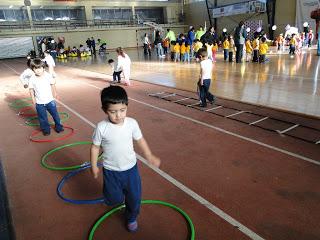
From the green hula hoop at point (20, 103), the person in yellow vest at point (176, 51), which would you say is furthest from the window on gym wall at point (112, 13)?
the green hula hoop at point (20, 103)

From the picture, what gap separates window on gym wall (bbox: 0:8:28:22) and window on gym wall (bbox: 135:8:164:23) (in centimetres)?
1380

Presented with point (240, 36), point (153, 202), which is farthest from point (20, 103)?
point (240, 36)

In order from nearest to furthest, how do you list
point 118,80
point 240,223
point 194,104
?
point 240,223 < point 194,104 < point 118,80

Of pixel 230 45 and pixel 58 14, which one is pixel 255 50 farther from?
pixel 58 14

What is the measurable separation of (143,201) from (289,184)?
6.13ft

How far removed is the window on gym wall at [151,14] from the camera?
3622 centimetres

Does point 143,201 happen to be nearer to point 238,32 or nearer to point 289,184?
point 289,184

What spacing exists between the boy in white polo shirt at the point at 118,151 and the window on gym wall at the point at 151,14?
36588mm

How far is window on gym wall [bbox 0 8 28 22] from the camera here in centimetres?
2831

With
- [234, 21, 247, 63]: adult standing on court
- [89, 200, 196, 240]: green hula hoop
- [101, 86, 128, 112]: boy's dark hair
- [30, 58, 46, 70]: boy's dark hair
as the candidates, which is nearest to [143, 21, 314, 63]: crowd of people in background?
[234, 21, 247, 63]: adult standing on court

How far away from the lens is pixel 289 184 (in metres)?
3.41

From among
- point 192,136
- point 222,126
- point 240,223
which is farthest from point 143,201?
point 222,126

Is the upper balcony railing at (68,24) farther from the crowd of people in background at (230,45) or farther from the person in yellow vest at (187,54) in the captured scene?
the person in yellow vest at (187,54)

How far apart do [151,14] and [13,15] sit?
17.1m
